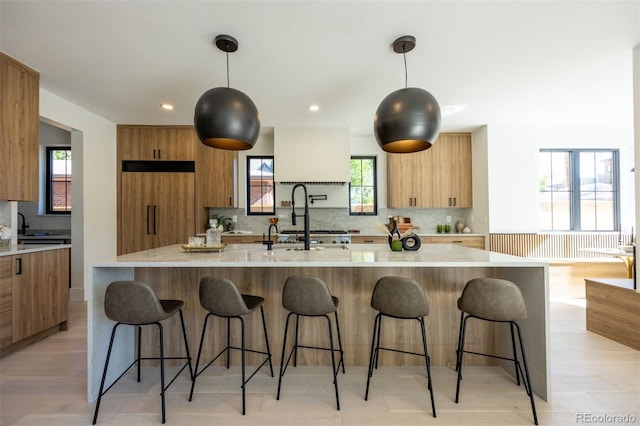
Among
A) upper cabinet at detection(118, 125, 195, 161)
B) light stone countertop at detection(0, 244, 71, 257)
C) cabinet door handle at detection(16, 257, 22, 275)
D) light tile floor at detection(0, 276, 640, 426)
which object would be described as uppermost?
upper cabinet at detection(118, 125, 195, 161)

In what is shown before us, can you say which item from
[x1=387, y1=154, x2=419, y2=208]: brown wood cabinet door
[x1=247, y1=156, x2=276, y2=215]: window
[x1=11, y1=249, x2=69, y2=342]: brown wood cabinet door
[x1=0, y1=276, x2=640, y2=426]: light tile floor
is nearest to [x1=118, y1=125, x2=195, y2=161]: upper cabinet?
[x1=247, y1=156, x2=276, y2=215]: window

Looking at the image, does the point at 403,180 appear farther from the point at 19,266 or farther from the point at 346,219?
the point at 19,266

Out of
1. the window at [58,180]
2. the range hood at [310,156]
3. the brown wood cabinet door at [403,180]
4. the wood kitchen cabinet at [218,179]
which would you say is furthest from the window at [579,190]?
the window at [58,180]

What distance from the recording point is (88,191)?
4070 millimetres

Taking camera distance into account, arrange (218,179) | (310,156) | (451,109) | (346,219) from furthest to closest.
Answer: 1. (346,219)
2. (218,179)
3. (310,156)
4. (451,109)

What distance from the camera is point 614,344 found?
109 inches

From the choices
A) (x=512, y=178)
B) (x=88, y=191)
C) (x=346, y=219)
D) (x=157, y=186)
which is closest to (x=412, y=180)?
(x=346, y=219)

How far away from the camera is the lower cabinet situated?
8.29 feet

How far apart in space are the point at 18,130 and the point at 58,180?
304 centimetres

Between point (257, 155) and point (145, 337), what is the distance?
11.9 ft

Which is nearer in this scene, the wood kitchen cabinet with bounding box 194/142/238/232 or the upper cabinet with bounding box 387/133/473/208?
the wood kitchen cabinet with bounding box 194/142/238/232

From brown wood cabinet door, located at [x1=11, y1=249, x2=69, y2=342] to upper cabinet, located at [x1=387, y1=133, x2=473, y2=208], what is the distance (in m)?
4.50

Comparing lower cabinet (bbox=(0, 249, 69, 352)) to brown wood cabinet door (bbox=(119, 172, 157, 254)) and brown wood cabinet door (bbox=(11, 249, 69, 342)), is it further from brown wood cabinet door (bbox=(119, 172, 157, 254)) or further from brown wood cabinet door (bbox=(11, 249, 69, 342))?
brown wood cabinet door (bbox=(119, 172, 157, 254))

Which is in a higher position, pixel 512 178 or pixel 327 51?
pixel 327 51
